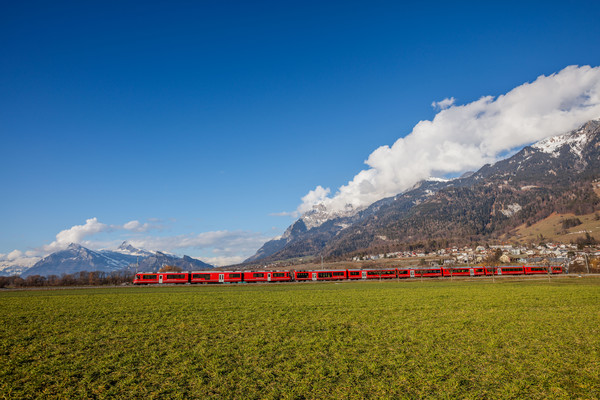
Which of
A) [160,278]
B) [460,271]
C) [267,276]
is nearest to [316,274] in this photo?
[267,276]

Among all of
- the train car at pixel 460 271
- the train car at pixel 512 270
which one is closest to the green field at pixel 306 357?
the train car at pixel 460 271

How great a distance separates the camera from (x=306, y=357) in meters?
10.9

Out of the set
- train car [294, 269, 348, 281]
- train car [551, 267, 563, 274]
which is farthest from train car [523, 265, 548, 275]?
train car [294, 269, 348, 281]

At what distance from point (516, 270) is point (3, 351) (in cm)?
10099

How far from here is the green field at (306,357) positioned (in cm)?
832

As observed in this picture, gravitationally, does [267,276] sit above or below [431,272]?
above

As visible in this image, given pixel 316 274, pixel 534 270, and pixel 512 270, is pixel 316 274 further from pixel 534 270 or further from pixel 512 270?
pixel 534 270

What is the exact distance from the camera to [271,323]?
677 inches

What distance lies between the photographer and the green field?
8.32 meters

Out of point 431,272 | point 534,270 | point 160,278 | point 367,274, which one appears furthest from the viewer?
point 534,270

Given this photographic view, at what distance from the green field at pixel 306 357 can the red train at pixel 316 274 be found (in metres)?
60.3

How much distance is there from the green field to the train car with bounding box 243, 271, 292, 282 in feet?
201

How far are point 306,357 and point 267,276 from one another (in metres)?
71.0

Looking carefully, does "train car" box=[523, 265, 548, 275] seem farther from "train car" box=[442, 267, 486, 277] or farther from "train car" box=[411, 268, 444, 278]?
"train car" box=[411, 268, 444, 278]
